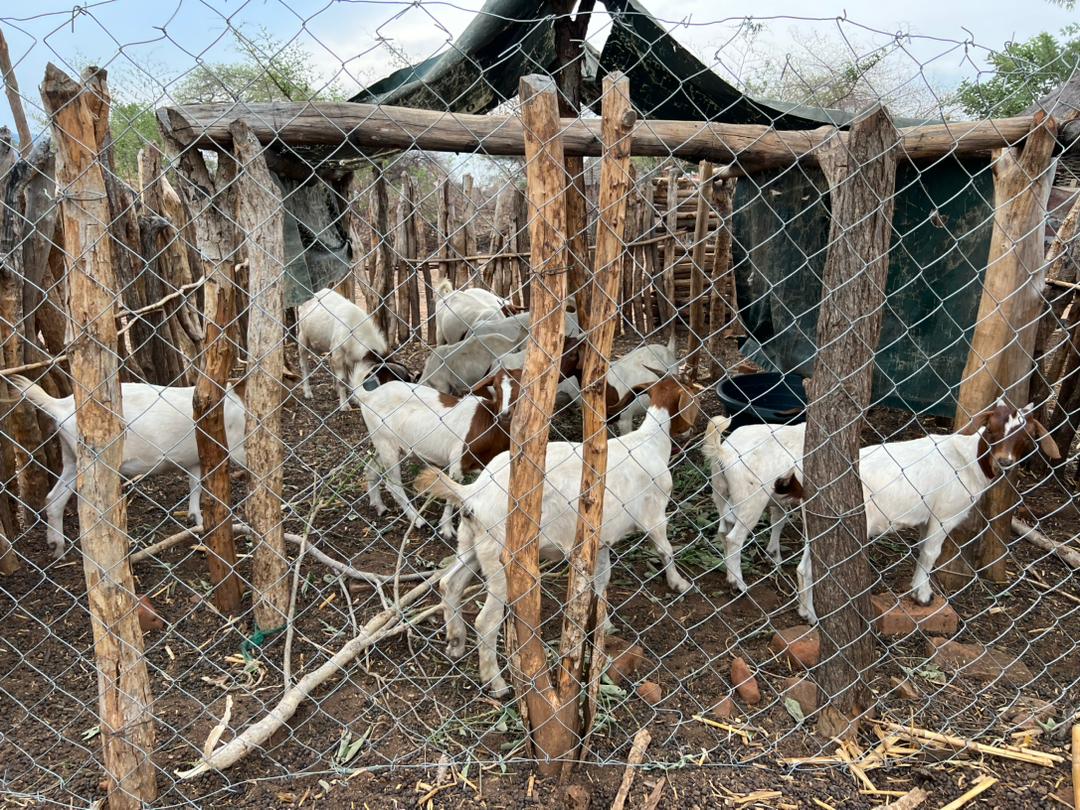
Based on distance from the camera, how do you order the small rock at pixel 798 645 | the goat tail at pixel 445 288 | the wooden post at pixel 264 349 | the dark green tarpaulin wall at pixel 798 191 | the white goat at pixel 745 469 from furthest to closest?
the goat tail at pixel 445 288, the dark green tarpaulin wall at pixel 798 191, the white goat at pixel 745 469, the small rock at pixel 798 645, the wooden post at pixel 264 349

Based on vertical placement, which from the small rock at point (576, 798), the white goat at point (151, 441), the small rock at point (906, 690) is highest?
the white goat at point (151, 441)

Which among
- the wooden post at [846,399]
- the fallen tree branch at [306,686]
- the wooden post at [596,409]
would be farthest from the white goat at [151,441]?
the wooden post at [846,399]

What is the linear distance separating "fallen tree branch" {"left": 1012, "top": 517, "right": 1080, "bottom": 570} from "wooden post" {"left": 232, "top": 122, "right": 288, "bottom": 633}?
4.50 metres

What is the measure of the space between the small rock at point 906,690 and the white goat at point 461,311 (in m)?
6.80

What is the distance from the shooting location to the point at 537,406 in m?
2.61

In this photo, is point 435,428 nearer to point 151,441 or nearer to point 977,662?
point 151,441

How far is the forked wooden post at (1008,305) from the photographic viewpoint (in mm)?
3432

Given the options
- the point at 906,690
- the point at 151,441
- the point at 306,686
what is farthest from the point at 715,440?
the point at 151,441

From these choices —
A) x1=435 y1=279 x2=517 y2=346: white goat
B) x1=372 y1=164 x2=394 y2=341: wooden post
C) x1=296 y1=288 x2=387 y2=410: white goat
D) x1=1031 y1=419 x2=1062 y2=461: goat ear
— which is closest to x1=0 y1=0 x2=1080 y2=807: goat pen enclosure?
x1=1031 y1=419 x2=1062 y2=461: goat ear

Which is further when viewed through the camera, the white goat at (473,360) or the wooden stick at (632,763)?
the white goat at (473,360)

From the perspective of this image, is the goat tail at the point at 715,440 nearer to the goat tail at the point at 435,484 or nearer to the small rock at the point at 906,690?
the small rock at the point at 906,690

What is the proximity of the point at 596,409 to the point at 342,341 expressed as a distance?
5.95m

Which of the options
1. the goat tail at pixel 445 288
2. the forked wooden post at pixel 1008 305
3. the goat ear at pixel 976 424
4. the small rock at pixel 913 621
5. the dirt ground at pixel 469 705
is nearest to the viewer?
the dirt ground at pixel 469 705

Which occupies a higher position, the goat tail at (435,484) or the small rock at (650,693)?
the goat tail at (435,484)
